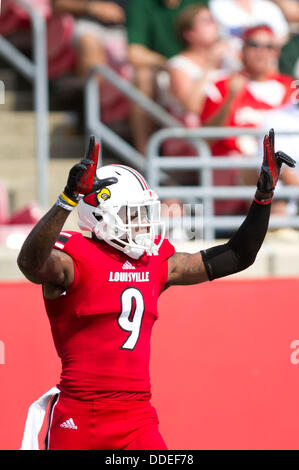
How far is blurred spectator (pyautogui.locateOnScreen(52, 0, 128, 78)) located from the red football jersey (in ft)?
12.7

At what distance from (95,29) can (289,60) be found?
1.57 metres

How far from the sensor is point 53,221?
3445mm

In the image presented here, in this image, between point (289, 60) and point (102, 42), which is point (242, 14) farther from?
point (102, 42)

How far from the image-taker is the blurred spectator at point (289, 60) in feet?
24.4

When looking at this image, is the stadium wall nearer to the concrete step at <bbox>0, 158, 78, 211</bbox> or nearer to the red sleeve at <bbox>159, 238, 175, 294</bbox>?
the red sleeve at <bbox>159, 238, 175, 294</bbox>

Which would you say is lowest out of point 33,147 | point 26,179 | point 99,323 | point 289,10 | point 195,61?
point 99,323

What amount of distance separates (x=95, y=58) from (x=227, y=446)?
12.0 ft

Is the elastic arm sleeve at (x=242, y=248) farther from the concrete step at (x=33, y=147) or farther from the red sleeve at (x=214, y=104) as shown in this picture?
the concrete step at (x=33, y=147)

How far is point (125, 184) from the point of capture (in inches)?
148

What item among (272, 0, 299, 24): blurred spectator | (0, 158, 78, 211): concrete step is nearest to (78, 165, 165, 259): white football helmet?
(0, 158, 78, 211): concrete step

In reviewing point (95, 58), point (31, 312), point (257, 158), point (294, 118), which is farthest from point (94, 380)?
point (95, 58)

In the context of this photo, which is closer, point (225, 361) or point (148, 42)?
point (225, 361)

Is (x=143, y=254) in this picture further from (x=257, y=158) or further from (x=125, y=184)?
(x=257, y=158)

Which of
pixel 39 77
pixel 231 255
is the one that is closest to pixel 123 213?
pixel 231 255
